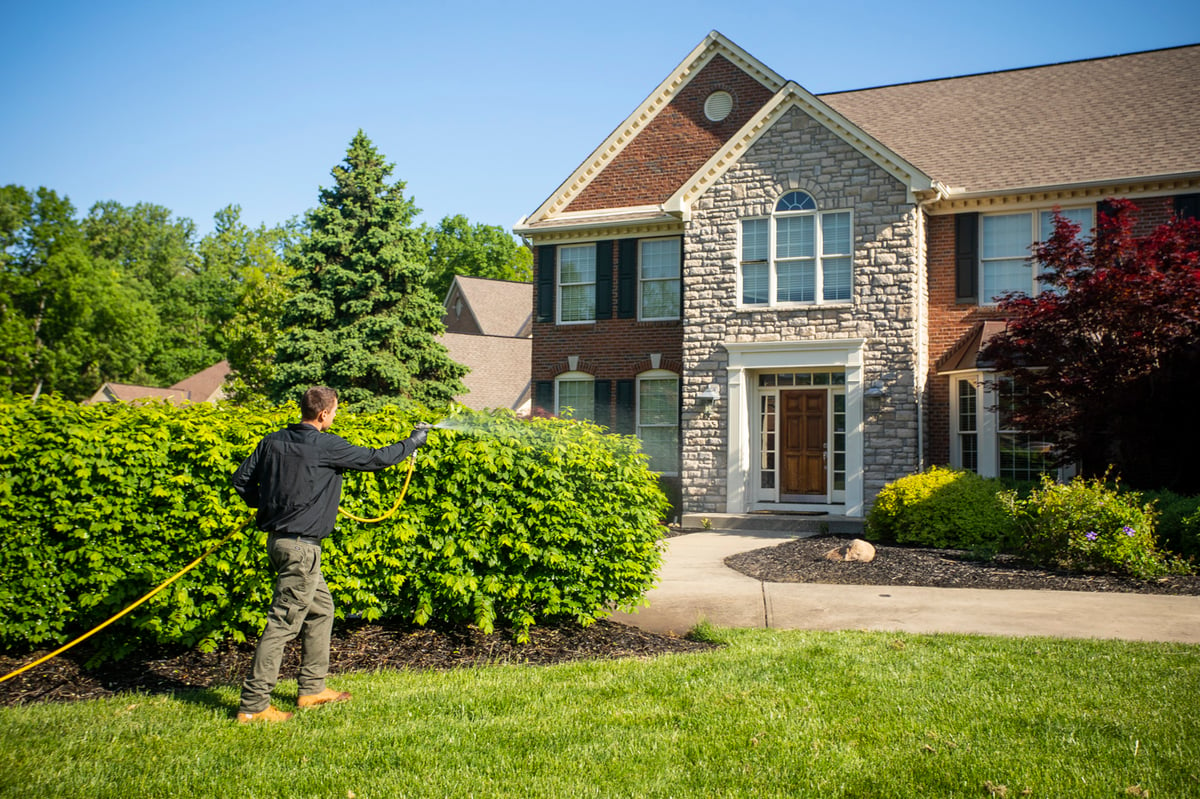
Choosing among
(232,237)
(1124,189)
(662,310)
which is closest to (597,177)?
(662,310)

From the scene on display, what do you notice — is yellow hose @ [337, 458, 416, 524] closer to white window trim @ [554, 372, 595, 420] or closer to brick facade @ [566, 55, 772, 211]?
white window trim @ [554, 372, 595, 420]

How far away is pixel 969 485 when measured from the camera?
537 inches

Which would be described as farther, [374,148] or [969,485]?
[374,148]

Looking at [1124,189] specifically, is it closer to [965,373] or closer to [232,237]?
[965,373]

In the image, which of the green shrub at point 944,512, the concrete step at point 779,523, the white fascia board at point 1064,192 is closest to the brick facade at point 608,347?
the concrete step at point 779,523

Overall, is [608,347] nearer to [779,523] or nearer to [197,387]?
[779,523]

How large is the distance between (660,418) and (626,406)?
79 centimetres

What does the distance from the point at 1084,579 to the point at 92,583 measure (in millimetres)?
9709

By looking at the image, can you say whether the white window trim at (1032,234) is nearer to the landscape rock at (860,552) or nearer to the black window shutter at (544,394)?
the landscape rock at (860,552)

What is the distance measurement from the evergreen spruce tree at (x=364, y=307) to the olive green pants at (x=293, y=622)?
16702mm

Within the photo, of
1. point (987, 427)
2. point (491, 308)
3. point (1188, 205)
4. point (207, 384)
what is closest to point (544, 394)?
point (987, 427)

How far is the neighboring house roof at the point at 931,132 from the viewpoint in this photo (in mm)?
17062

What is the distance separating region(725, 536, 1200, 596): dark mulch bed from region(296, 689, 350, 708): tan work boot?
6.16m

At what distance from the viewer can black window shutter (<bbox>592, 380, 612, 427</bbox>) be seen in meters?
20.4
